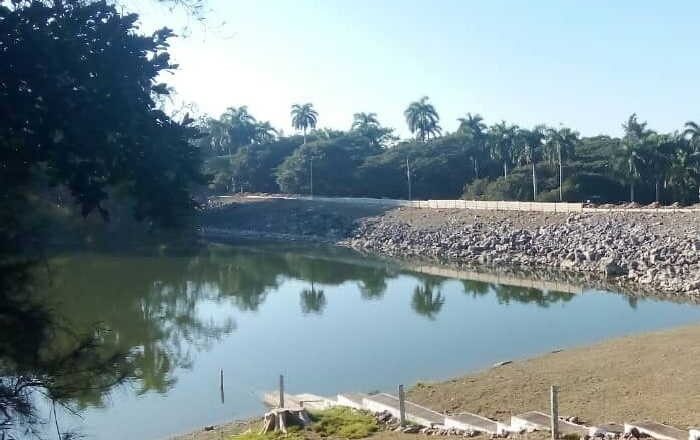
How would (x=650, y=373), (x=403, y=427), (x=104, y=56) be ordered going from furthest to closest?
1. (x=650, y=373)
2. (x=403, y=427)
3. (x=104, y=56)

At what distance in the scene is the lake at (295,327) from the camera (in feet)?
58.4

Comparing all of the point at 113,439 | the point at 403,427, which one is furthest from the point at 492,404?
the point at 113,439

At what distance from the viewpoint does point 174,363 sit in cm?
2145

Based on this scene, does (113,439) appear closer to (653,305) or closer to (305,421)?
(305,421)

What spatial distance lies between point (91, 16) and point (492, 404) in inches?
445

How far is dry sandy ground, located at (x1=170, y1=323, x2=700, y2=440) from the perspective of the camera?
12648 millimetres

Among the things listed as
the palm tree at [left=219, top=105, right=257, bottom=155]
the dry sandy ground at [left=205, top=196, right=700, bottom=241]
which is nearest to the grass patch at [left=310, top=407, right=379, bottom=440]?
the dry sandy ground at [left=205, top=196, right=700, bottom=241]

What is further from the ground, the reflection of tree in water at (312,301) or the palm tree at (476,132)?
the palm tree at (476,132)

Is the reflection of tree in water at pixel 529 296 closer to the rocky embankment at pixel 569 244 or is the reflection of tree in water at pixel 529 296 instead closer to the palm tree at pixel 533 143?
the rocky embankment at pixel 569 244

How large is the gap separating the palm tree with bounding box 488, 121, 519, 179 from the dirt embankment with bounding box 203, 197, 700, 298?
37.6 ft

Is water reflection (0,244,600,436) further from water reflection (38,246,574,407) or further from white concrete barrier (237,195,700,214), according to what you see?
white concrete barrier (237,195,700,214)

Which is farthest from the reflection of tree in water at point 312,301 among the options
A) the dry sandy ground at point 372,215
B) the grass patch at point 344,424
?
the dry sandy ground at point 372,215

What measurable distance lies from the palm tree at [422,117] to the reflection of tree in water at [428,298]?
45.9 meters

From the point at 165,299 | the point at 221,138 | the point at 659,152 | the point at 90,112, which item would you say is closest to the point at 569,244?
the point at 659,152
